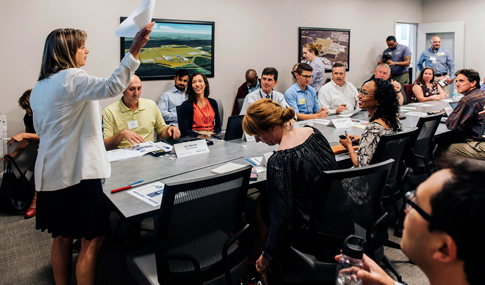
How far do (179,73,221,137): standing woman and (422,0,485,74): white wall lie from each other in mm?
7780

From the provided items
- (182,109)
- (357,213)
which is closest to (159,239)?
(357,213)

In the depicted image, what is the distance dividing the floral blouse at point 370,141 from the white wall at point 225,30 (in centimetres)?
357

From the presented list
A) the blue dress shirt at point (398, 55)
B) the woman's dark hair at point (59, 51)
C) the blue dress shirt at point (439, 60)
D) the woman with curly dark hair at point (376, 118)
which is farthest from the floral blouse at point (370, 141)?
the blue dress shirt at point (439, 60)

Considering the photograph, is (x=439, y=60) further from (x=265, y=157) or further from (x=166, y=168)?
(x=166, y=168)

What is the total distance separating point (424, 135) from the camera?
9.23ft

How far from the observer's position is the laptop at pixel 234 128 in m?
3.03

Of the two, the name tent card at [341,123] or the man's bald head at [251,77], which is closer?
the name tent card at [341,123]

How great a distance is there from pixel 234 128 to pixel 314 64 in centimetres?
345

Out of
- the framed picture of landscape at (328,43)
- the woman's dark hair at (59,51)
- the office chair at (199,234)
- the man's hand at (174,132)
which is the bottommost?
the office chair at (199,234)

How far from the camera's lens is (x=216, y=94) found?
5.68 m

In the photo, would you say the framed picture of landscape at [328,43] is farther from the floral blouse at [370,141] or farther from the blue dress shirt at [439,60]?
the floral blouse at [370,141]

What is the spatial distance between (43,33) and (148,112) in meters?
2.02

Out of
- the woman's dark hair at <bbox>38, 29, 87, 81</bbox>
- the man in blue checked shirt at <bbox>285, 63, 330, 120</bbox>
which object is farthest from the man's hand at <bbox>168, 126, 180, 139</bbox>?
the man in blue checked shirt at <bbox>285, 63, 330, 120</bbox>

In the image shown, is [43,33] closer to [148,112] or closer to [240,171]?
[148,112]
